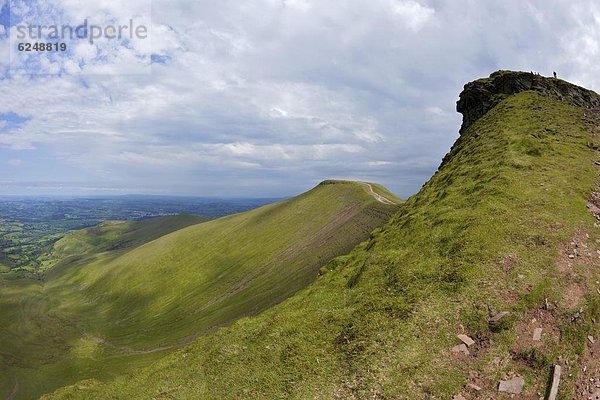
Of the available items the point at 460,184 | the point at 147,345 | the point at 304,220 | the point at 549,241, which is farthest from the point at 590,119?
the point at 147,345

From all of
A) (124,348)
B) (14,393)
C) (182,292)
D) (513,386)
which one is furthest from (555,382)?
(14,393)

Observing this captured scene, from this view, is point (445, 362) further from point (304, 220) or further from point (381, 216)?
point (304, 220)

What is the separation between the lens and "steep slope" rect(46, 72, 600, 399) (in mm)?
19391

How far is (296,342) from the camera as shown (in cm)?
2512

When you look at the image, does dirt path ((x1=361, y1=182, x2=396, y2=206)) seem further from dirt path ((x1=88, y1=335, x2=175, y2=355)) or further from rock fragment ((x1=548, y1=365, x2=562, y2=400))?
rock fragment ((x1=548, y1=365, x2=562, y2=400))

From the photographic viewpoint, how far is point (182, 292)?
148250 mm

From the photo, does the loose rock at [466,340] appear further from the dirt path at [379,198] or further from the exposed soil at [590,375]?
the dirt path at [379,198]

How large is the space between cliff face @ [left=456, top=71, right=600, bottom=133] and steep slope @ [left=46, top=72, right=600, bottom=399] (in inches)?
1654

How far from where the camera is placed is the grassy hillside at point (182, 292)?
370 ft

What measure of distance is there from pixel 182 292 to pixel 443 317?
465 ft

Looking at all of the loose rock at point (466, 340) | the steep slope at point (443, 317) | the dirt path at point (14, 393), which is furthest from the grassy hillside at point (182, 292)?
the loose rock at point (466, 340)

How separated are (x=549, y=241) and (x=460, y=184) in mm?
16863

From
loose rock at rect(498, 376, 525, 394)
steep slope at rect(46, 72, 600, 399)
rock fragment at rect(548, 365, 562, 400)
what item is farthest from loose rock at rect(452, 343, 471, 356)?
rock fragment at rect(548, 365, 562, 400)

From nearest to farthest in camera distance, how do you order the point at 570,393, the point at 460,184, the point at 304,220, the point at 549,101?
the point at 570,393 < the point at 460,184 < the point at 549,101 < the point at 304,220
